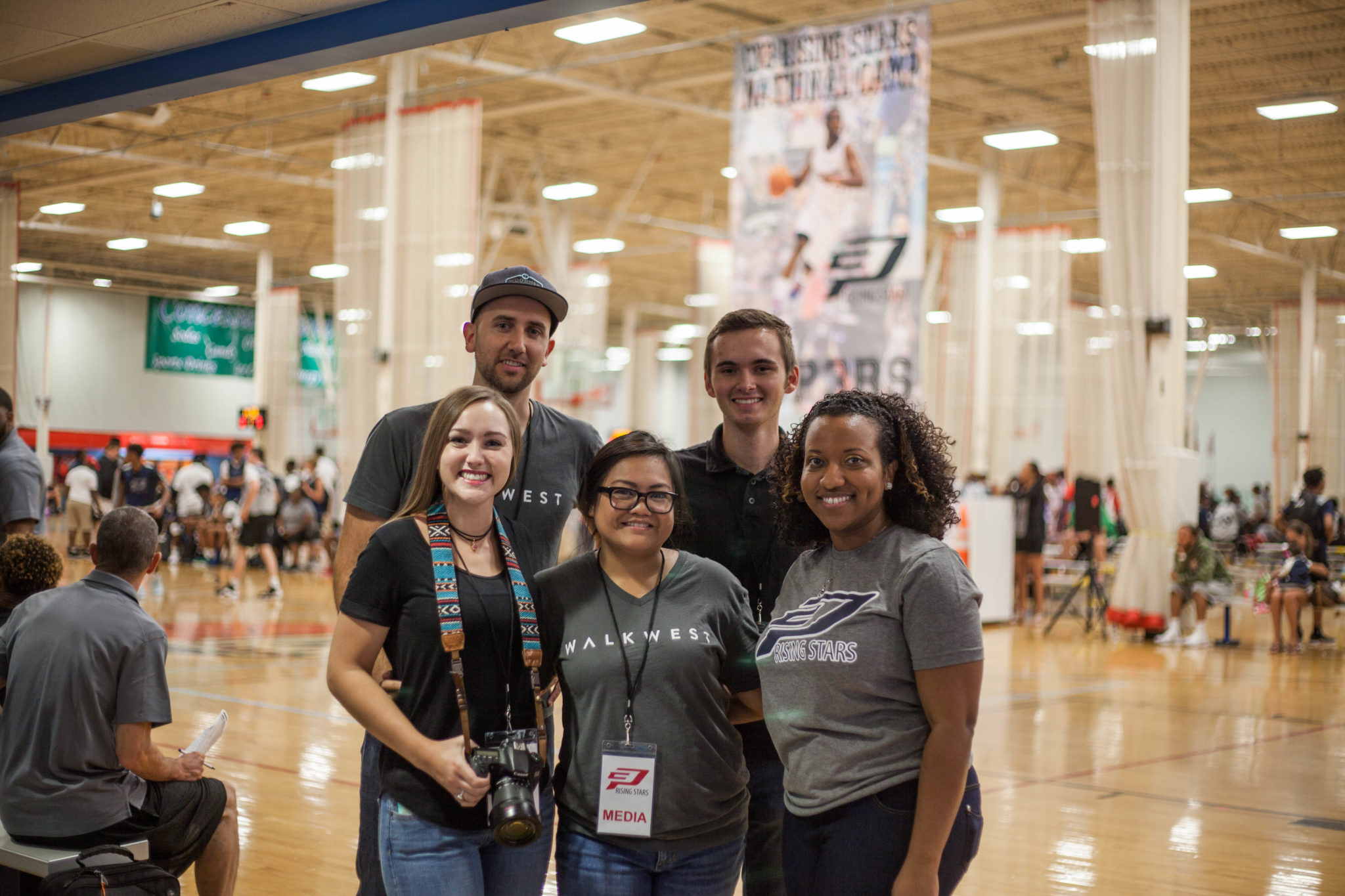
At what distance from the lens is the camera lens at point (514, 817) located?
216 centimetres

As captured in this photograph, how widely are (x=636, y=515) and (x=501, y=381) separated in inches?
22.2

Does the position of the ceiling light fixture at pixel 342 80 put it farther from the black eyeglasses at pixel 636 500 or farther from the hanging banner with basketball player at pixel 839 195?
the black eyeglasses at pixel 636 500

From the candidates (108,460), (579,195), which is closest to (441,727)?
(108,460)

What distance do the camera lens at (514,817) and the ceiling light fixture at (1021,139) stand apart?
17.1 m

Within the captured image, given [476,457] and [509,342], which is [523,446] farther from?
[476,457]

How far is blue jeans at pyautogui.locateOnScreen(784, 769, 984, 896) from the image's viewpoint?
2.13m

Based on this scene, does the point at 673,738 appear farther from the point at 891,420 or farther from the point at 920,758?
the point at 891,420

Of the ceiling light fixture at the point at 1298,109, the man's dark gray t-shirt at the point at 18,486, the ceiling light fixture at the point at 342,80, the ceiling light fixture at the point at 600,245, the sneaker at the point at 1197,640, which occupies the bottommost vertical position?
the sneaker at the point at 1197,640

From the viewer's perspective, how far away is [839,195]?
35.8 feet

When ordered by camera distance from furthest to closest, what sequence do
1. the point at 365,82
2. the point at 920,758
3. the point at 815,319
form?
the point at 365,82
the point at 815,319
the point at 920,758

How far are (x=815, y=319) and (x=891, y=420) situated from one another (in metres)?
8.72

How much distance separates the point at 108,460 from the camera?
18406 mm

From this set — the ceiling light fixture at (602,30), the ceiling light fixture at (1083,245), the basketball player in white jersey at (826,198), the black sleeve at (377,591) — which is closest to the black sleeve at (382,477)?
the black sleeve at (377,591)

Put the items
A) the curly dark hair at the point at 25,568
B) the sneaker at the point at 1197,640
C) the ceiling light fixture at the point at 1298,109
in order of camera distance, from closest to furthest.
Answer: the curly dark hair at the point at 25,568 → the sneaker at the point at 1197,640 → the ceiling light fixture at the point at 1298,109
